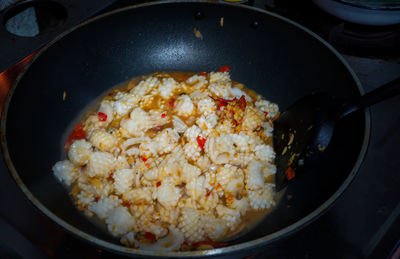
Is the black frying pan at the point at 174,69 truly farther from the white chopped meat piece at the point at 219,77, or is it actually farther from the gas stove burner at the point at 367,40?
the gas stove burner at the point at 367,40

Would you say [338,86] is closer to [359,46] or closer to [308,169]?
[308,169]

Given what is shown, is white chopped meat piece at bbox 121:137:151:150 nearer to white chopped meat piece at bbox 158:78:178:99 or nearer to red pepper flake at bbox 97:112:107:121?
red pepper flake at bbox 97:112:107:121

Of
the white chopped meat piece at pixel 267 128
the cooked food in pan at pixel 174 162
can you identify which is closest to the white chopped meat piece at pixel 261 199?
the cooked food in pan at pixel 174 162

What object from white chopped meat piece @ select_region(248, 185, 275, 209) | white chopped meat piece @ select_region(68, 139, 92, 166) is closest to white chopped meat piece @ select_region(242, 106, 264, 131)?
white chopped meat piece @ select_region(248, 185, 275, 209)

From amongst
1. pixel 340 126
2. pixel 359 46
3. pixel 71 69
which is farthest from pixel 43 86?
pixel 359 46

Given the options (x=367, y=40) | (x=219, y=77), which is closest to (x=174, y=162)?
(x=219, y=77)
